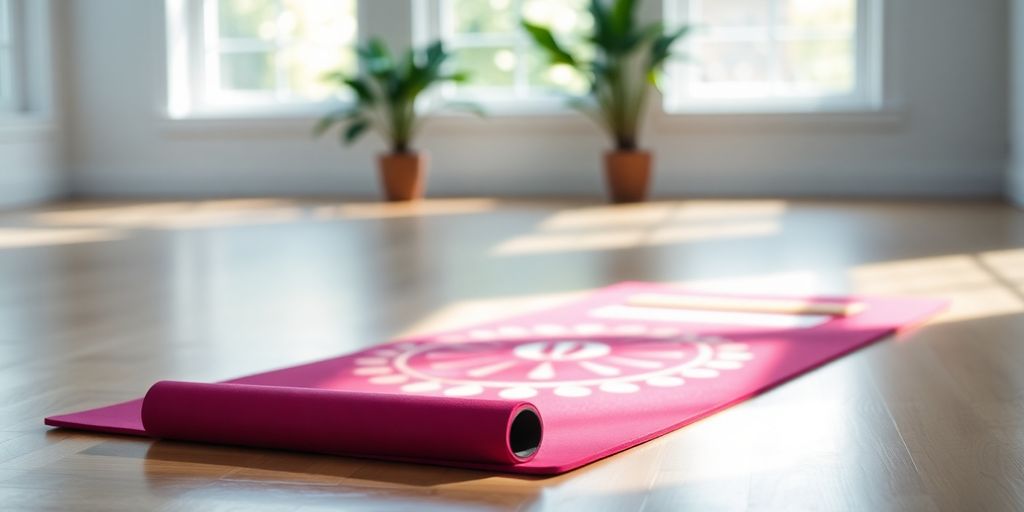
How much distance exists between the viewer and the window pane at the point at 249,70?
7816mm

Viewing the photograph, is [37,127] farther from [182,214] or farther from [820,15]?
[820,15]

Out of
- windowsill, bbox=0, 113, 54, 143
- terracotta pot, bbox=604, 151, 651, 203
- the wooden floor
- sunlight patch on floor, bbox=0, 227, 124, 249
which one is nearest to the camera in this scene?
the wooden floor

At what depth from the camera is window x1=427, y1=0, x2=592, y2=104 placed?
742cm

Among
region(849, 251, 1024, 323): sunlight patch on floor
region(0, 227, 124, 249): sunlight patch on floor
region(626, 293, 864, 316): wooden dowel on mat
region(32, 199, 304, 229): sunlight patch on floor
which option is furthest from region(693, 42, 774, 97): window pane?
region(626, 293, 864, 316): wooden dowel on mat

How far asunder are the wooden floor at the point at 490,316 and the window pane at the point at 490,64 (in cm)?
123

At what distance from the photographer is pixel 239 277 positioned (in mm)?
4020

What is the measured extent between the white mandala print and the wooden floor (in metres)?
0.18

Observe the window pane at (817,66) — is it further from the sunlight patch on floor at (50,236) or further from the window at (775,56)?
the sunlight patch on floor at (50,236)

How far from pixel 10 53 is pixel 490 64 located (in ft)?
8.92

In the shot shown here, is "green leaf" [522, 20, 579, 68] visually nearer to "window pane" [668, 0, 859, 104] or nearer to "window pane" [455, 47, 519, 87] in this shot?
"window pane" [668, 0, 859, 104]

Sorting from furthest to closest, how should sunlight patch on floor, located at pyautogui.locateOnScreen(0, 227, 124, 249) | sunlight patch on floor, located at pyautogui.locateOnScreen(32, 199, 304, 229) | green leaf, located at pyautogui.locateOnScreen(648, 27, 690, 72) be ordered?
1. green leaf, located at pyautogui.locateOnScreen(648, 27, 690, 72)
2. sunlight patch on floor, located at pyautogui.locateOnScreen(32, 199, 304, 229)
3. sunlight patch on floor, located at pyautogui.locateOnScreen(0, 227, 124, 249)

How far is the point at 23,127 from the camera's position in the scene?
24.2 feet

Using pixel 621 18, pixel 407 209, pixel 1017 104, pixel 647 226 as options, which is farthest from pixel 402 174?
pixel 1017 104

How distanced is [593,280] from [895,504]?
223 centimetres
